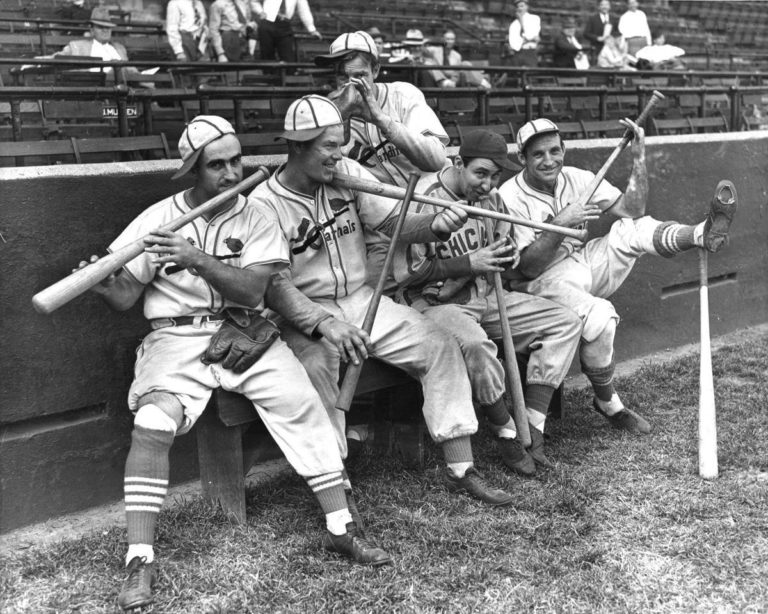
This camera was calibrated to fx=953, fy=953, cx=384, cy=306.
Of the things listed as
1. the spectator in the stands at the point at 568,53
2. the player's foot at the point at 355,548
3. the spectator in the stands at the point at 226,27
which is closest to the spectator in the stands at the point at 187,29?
the spectator in the stands at the point at 226,27

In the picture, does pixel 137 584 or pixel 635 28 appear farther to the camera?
pixel 635 28

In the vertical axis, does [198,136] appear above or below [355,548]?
above

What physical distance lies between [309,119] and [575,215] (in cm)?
141

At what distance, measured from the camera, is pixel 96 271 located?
3.28 metres

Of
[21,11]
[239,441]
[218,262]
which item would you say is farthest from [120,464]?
[21,11]

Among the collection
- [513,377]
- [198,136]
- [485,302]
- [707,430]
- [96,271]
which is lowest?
[707,430]

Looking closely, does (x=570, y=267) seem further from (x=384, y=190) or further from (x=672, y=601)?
(x=672, y=601)

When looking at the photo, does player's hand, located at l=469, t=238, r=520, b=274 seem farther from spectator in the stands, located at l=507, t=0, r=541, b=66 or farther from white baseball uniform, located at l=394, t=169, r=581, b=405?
spectator in the stands, located at l=507, t=0, r=541, b=66

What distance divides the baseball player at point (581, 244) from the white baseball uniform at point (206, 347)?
1.52m

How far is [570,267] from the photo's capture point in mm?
4871

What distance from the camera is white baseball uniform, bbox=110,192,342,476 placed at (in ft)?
11.4

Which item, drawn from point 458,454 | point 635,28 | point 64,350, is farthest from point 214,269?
point 635,28

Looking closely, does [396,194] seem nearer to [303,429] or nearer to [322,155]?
[322,155]

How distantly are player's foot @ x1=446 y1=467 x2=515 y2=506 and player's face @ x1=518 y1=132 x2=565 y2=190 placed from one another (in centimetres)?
159
